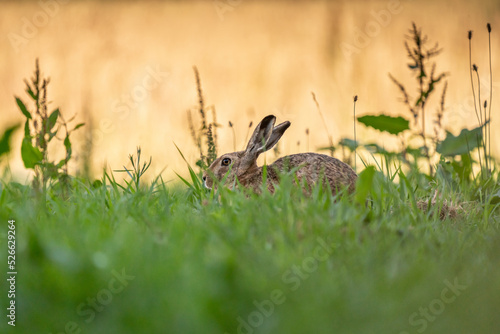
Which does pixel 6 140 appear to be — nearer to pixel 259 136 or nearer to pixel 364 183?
pixel 259 136

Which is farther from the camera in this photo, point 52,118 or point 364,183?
point 52,118

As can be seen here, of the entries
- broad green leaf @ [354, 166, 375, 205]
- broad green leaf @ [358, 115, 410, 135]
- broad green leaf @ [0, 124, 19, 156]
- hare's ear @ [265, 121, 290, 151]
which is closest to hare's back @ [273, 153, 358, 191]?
hare's ear @ [265, 121, 290, 151]

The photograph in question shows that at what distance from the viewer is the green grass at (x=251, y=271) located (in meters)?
2.12

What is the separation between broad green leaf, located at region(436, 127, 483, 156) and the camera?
16.1ft

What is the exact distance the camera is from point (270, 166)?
15.4 feet

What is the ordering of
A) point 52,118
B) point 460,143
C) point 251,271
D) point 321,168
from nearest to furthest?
point 251,271, point 321,168, point 52,118, point 460,143

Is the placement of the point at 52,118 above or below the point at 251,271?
above

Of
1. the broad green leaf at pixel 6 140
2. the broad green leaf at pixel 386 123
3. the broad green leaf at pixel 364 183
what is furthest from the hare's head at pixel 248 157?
the broad green leaf at pixel 6 140

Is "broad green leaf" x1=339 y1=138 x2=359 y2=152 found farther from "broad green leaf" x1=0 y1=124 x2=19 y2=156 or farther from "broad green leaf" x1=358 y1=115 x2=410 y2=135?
"broad green leaf" x1=0 y1=124 x2=19 y2=156

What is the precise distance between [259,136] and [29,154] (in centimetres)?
174

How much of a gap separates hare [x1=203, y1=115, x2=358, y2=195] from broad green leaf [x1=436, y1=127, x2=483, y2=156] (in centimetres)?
109

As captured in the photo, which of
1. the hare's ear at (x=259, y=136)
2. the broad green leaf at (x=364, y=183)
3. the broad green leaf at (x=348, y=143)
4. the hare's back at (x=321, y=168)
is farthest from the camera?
the broad green leaf at (x=348, y=143)

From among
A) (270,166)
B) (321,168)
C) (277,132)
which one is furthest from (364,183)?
(277,132)

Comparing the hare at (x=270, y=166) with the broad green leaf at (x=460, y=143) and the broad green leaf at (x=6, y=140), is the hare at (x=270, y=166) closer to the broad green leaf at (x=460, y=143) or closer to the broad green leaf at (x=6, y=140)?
the broad green leaf at (x=460, y=143)
